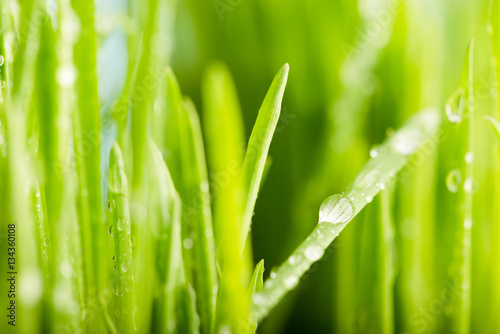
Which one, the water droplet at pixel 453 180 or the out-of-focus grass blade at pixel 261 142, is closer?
the out-of-focus grass blade at pixel 261 142

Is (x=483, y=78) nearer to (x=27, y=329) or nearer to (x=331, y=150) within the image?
(x=331, y=150)

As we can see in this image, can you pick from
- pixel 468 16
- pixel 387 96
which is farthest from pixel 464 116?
pixel 468 16

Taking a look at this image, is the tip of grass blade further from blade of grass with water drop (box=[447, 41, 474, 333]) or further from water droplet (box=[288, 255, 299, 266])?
blade of grass with water drop (box=[447, 41, 474, 333])

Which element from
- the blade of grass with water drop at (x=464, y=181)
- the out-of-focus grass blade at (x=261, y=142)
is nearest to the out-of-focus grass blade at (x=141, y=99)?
the out-of-focus grass blade at (x=261, y=142)

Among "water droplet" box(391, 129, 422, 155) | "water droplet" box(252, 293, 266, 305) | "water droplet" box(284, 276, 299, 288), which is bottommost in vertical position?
"water droplet" box(252, 293, 266, 305)

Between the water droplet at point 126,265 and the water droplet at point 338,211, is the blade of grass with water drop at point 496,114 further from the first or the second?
the water droplet at point 126,265

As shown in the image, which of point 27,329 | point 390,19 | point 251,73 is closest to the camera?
point 27,329

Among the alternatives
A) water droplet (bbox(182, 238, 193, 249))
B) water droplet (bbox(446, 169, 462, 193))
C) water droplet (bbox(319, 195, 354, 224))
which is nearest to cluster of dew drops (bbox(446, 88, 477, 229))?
water droplet (bbox(446, 169, 462, 193))
